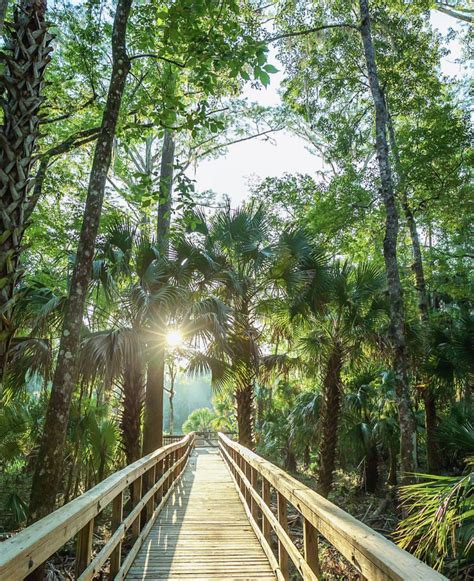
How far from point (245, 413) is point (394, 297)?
14.7 feet

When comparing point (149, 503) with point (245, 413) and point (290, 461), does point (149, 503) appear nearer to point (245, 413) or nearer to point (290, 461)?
point (245, 413)

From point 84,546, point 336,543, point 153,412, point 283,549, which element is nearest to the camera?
point 336,543

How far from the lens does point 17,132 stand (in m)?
2.62

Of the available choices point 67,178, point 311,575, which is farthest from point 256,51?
point 67,178

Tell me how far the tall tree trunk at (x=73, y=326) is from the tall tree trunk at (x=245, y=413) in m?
6.10

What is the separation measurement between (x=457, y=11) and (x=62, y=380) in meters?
22.2

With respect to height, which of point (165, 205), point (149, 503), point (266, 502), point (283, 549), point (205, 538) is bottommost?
point (205, 538)

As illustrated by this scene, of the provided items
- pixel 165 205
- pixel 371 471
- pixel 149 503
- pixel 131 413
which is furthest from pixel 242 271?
pixel 371 471

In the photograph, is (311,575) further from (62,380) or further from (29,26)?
(29,26)

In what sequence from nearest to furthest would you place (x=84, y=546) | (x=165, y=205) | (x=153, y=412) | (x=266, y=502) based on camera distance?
(x=84, y=546) → (x=266, y=502) → (x=153, y=412) → (x=165, y=205)

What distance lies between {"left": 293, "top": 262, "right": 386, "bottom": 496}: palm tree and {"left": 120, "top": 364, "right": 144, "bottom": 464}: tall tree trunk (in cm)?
430

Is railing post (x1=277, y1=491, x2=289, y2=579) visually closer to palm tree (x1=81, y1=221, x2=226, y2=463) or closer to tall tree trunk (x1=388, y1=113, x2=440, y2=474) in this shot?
palm tree (x1=81, y1=221, x2=226, y2=463)

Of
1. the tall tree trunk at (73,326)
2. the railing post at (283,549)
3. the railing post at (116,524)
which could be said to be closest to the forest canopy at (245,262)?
the tall tree trunk at (73,326)

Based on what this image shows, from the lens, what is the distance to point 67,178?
12820 millimetres
